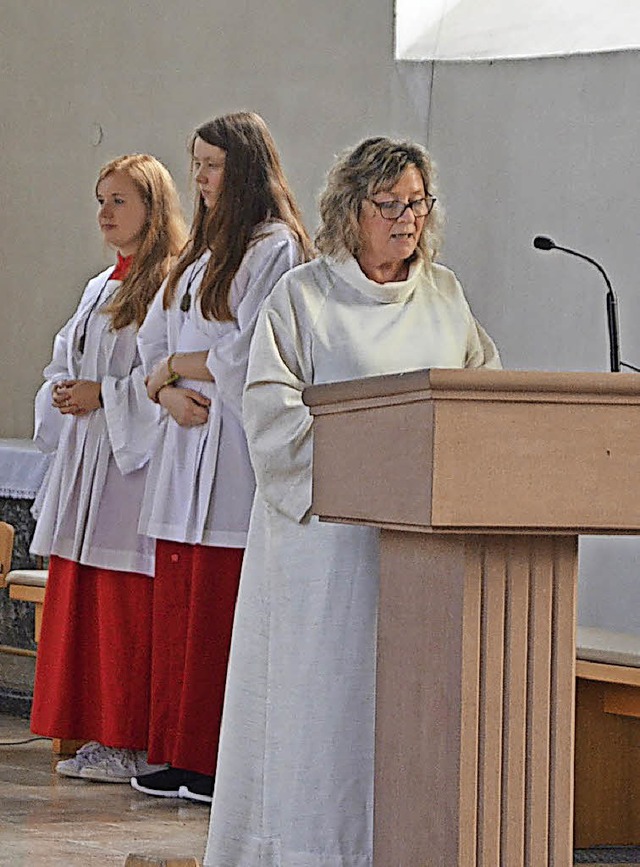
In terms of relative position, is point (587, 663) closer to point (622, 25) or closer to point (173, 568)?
point (173, 568)

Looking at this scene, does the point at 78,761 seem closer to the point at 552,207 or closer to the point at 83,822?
the point at 83,822

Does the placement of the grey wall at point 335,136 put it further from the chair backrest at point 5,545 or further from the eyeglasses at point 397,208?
the eyeglasses at point 397,208

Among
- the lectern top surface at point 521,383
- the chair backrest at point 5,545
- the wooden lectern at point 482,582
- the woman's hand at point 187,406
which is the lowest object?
the wooden lectern at point 482,582

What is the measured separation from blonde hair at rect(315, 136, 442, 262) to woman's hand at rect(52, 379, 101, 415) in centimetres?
179

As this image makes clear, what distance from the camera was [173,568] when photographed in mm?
5102

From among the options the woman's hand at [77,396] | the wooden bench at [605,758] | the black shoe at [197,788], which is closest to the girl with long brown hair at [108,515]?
the woman's hand at [77,396]

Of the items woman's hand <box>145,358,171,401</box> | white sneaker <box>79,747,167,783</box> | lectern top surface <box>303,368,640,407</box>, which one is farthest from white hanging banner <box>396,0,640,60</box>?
lectern top surface <box>303,368,640,407</box>

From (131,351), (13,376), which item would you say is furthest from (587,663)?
(13,376)

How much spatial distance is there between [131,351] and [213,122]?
36.6 inches

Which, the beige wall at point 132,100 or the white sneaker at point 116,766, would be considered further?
the beige wall at point 132,100

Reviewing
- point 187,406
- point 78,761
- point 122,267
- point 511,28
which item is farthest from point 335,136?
point 78,761

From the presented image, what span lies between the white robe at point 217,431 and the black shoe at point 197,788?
714mm

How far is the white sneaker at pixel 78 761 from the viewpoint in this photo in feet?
17.7

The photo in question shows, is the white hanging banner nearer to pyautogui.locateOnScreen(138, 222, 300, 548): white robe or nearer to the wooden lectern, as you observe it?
pyautogui.locateOnScreen(138, 222, 300, 548): white robe
